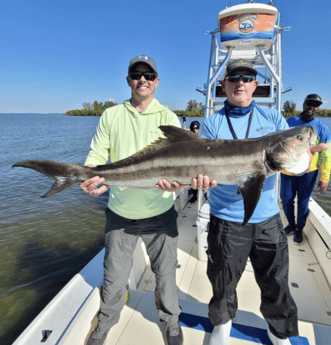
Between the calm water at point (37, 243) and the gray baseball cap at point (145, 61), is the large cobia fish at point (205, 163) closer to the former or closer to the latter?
the gray baseball cap at point (145, 61)

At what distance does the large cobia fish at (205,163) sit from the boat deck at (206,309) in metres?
1.63

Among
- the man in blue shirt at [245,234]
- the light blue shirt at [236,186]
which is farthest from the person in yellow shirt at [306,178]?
the man in blue shirt at [245,234]

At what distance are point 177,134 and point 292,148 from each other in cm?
107

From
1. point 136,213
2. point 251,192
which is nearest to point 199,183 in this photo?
point 251,192

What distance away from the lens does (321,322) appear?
10.6ft

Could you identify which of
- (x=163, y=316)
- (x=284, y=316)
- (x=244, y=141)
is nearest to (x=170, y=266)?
(x=163, y=316)

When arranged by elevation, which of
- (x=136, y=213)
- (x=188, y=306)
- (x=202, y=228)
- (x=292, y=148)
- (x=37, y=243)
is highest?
(x=292, y=148)

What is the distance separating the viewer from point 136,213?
8.63 ft

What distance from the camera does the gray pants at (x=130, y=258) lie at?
8.84 ft

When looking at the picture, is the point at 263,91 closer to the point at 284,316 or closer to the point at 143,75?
the point at 143,75

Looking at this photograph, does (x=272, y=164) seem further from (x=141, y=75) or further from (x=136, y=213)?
(x=141, y=75)

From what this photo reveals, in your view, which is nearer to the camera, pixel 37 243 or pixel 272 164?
pixel 272 164

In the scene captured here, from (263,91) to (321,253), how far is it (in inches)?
142

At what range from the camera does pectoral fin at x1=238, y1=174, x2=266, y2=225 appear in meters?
2.00
